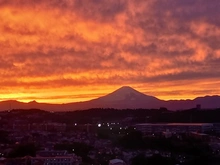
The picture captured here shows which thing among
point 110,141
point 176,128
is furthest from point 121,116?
point 110,141

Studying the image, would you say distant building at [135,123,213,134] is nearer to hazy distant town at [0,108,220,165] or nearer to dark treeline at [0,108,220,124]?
hazy distant town at [0,108,220,165]

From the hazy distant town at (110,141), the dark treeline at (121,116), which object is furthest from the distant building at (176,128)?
the dark treeline at (121,116)

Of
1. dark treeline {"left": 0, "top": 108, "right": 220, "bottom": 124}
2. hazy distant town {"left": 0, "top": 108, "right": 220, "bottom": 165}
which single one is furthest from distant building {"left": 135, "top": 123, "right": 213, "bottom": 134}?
dark treeline {"left": 0, "top": 108, "right": 220, "bottom": 124}

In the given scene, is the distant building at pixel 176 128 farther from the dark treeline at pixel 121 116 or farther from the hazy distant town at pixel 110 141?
the dark treeline at pixel 121 116

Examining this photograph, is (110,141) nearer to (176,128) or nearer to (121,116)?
(176,128)

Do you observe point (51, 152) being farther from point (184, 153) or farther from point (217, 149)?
point (217, 149)

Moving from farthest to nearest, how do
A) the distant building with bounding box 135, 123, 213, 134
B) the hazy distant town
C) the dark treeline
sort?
1. the dark treeline
2. the distant building with bounding box 135, 123, 213, 134
3. the hazy distant town

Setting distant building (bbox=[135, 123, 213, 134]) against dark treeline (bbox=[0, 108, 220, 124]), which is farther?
dark treeline (bbox=[0, 108, 220, 124])

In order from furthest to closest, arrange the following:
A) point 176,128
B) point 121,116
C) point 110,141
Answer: point 121,116 → point 176,128 → point 110,141

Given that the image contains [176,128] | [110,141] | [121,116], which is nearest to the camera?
[110,141]

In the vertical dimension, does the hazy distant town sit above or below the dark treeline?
below

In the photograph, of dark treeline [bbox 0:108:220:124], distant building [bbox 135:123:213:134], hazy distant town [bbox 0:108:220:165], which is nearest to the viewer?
hazy distant town [bbox 0:108:220:165]
